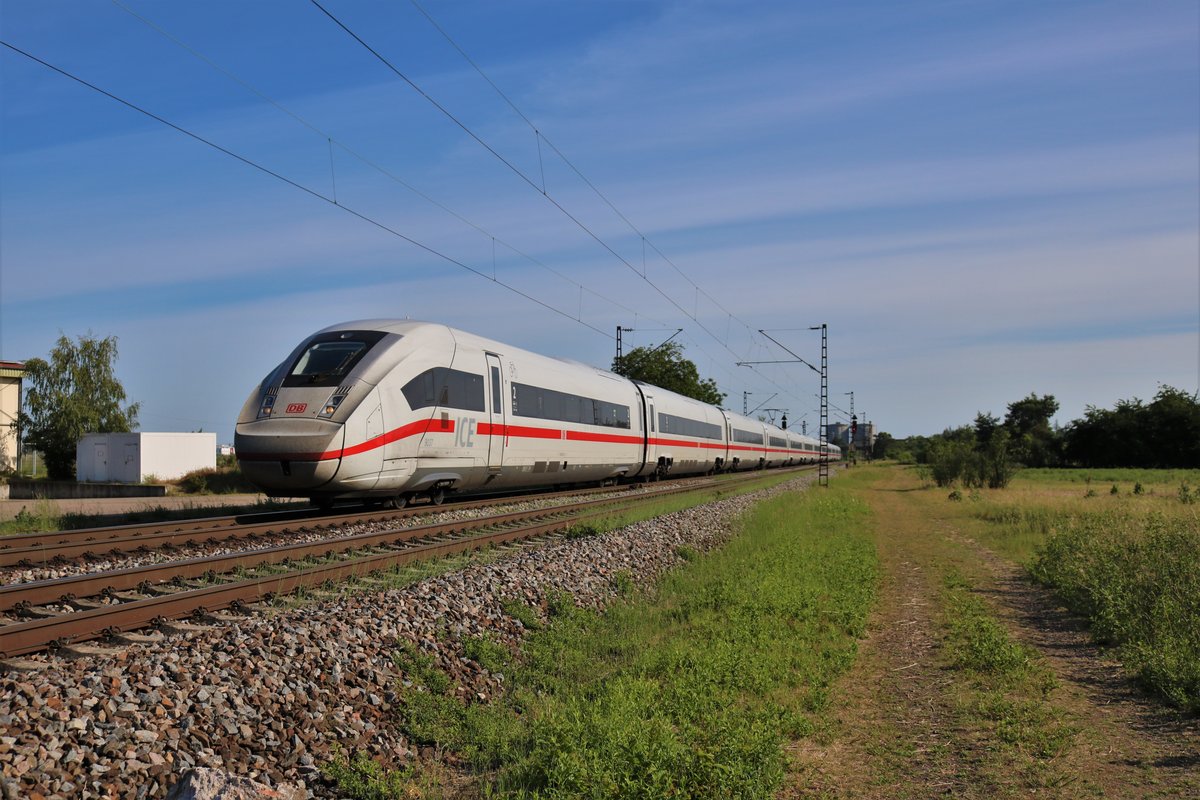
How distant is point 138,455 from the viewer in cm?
3616

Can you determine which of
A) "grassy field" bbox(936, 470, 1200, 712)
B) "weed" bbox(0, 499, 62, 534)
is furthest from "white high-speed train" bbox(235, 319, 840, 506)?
"grassy field" bbox(936, 470, 1200, 712)

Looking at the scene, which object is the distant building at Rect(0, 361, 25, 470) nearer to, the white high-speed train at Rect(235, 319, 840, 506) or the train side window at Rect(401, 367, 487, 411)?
the white high-speed train at Rect(235, 319, 840, 506)

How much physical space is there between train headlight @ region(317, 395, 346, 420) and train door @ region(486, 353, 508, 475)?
434cm

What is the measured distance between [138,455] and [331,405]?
26.8 meters

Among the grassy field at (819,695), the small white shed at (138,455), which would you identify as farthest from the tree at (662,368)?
the grassy field at (819,695)

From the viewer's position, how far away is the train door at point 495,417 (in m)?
18.0

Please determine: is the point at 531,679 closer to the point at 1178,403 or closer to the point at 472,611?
the point at 472,611

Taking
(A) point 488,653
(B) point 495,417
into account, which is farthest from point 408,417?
(A) point 488,653

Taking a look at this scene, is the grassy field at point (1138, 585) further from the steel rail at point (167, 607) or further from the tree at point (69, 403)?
the tree at point (69, 403)

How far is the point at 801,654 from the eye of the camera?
7621 mm

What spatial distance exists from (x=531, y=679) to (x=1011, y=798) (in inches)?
141

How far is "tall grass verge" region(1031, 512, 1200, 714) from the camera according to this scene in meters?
7.05

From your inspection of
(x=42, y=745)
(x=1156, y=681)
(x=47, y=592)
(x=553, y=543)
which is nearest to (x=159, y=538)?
(x=47, y=592)

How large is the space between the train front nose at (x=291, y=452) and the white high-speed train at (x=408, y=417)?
0.02 meters
